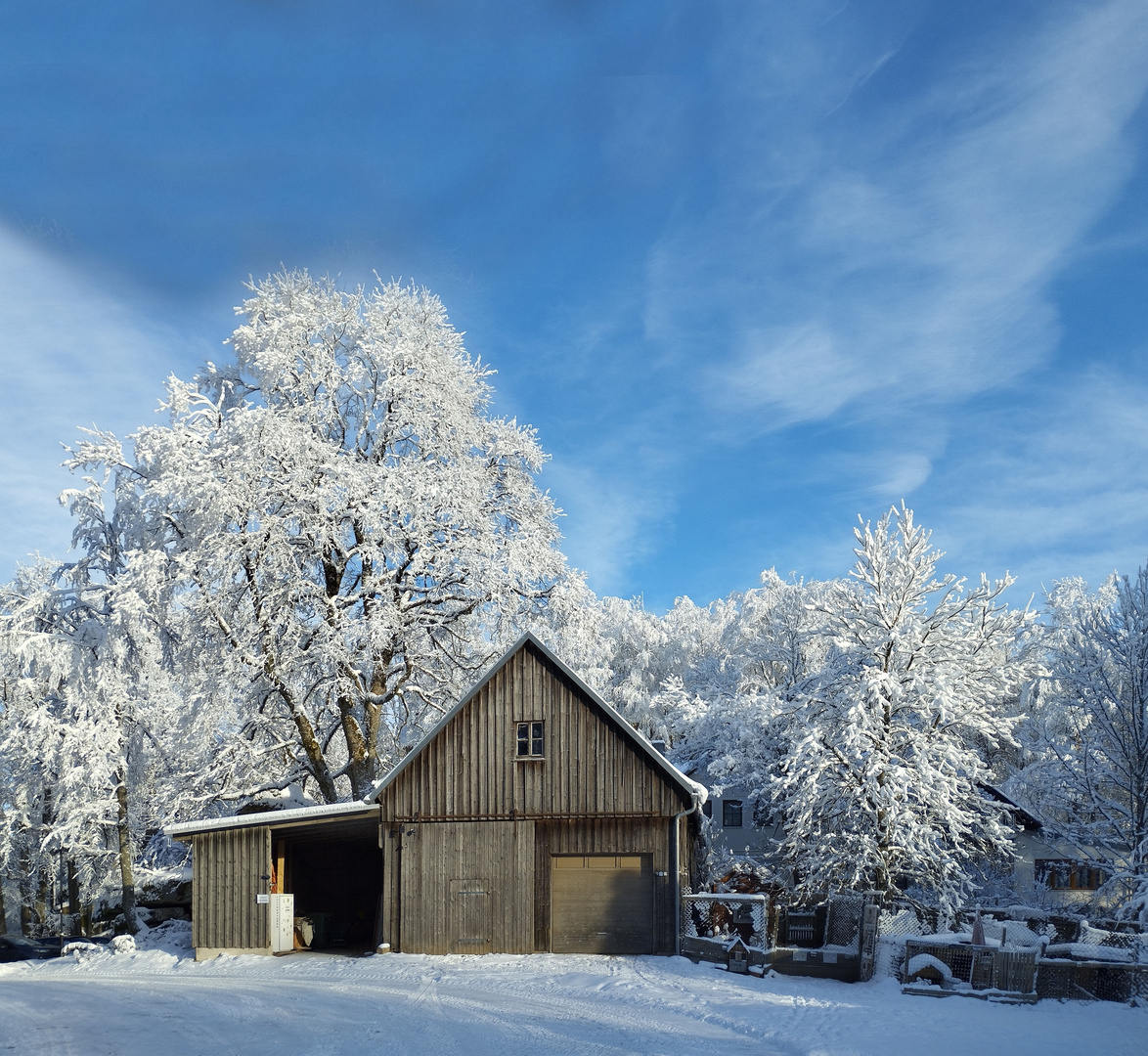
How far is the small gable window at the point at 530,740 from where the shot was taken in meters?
23.3

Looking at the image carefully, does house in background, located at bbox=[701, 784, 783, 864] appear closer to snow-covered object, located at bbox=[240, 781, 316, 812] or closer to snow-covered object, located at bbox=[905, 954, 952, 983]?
snow-covered object, located at bbox=[240, 781, 316, 812]

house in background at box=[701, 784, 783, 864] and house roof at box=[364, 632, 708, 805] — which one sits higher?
house roof at box=[364, 632, 708, 805]

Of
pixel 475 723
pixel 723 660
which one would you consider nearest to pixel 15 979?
pixel 475 723

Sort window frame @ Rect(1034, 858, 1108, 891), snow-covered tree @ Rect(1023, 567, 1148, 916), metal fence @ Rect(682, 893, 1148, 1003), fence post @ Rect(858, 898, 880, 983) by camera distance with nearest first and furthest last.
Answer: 1. metal fence @ Rect(682, 893, 1148, 1003)
2. fence post @ Rect(858, 898, 880, 983)
3. snow-covered tree @ Rect(1023, 567, 1148, 916)
4. window frame @ Rect(1034, 858, 1108, 891)

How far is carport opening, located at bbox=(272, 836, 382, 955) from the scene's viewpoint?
26281 millimetres

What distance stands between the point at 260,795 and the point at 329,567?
6.53 meters

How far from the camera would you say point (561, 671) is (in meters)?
23.5

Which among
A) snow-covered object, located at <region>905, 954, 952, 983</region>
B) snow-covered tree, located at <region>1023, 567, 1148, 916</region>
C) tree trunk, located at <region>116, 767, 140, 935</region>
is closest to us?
snow-covered object, located at <region>905, 954, 952, 983</region>

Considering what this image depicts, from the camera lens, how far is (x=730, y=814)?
45.9 metres

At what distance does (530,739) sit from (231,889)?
7.81 metres

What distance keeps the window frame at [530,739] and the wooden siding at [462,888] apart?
1532 mm

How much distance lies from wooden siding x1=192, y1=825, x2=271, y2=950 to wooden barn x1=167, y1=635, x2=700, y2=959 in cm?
3

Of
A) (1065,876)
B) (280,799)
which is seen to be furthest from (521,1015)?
(1065,876)

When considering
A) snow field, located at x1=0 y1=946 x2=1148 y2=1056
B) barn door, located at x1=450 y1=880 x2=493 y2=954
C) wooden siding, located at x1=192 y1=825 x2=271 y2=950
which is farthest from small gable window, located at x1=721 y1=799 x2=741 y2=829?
wooden siding, located at x1=192 y1=825 x2=271 y2=950
